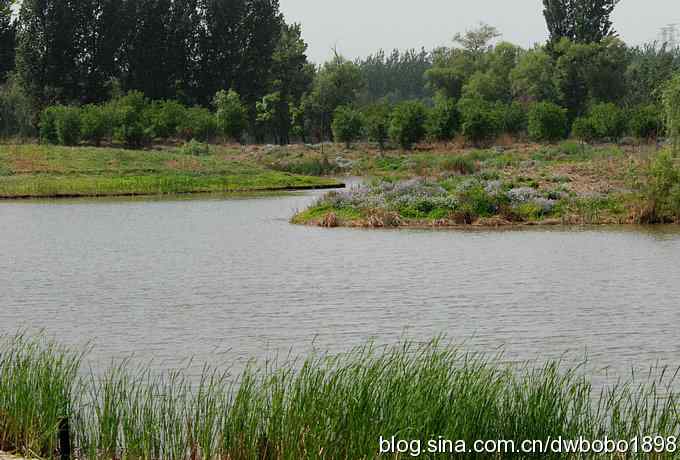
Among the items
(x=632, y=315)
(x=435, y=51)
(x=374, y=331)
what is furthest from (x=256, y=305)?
(x=435, y=51)

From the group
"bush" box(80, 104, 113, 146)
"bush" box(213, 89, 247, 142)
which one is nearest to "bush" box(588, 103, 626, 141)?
"bush" box(213, 89, 247, 142)

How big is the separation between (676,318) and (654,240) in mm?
14120

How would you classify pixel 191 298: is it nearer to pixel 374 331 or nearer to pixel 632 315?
pixel 374 331

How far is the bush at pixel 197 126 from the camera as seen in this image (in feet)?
302

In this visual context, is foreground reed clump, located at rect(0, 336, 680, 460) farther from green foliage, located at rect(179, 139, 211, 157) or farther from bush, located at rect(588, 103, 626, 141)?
bush, located at rect(588, 103, 626, 141)

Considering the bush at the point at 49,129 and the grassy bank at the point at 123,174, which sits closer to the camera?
the grassy bank at the point at 123,174

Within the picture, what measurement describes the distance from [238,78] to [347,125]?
21.2 m

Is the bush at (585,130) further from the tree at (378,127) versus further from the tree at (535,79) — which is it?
the tree at (535,79)

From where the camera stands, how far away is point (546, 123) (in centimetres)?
8562

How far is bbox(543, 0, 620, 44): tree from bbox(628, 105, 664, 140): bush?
90.6 ft

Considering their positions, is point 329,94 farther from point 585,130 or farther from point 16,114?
point 585,130

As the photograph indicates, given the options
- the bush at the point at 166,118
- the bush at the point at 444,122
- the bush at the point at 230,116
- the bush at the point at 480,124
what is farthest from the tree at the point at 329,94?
the bush at the point at 480,124

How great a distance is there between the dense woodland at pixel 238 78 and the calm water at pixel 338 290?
5307cm

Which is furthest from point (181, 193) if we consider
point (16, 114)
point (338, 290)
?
point (16, 114)
